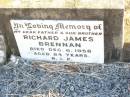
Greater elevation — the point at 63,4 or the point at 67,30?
the point at 63,4

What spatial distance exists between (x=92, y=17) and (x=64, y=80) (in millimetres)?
630

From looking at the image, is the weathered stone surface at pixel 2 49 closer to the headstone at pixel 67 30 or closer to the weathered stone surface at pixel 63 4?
the headstone at pixel 67 30

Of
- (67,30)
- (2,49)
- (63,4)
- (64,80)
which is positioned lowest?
(64,80)

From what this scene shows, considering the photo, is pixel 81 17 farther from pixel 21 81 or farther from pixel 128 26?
pixel 21 81

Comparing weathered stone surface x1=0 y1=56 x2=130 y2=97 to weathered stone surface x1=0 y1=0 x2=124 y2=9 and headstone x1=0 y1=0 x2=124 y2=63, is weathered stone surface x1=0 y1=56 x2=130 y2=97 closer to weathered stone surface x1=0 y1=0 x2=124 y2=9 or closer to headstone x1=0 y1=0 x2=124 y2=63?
headstone x1=0 y1=0 x2=124 y2=63

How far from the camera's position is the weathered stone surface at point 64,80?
2.79 m

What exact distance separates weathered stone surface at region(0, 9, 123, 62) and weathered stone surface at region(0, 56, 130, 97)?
0.57 ft

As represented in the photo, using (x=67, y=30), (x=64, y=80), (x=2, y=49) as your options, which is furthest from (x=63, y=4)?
(x=2, y=49)

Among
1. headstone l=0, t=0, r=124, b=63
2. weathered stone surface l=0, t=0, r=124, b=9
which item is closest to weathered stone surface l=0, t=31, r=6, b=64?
headstone l=0, t=0, r=124, b=63

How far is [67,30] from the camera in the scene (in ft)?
9.09

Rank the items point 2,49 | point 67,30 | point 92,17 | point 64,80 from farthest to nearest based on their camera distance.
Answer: point 2,49, point 64,80, point 67,30, point 92,17

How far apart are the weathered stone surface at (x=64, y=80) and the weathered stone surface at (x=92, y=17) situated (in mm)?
174

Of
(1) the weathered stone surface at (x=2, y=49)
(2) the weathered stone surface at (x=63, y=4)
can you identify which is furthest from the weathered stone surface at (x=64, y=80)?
(2) the weathered stone surface at (x=63, y=4)

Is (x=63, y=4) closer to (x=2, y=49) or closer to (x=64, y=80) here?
(x=64, y=80)
